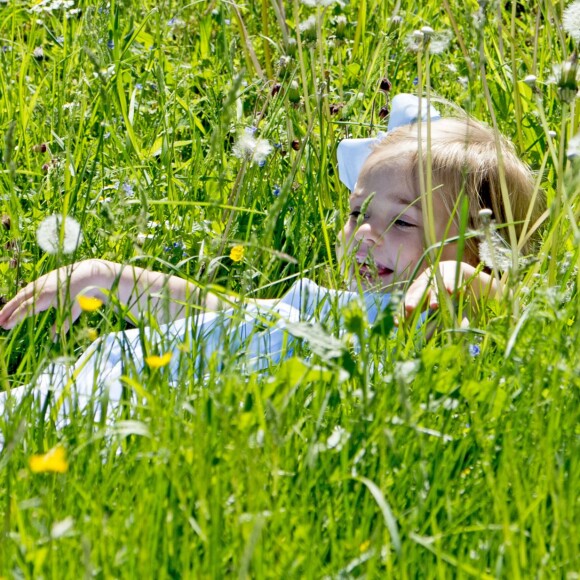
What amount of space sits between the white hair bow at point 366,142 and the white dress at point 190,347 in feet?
1.70

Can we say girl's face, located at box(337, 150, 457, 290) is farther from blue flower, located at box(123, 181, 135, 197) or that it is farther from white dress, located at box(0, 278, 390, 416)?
blue flower, located at box(123, 181, 135, 197)

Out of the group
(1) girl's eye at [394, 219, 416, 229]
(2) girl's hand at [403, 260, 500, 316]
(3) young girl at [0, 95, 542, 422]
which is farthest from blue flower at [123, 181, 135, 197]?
(2) girl's hand at [403, 260, 500, 316]

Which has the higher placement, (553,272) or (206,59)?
(206,59)

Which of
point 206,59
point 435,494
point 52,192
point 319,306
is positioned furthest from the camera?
point 206,59

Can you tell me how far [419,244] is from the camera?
A: 241 centimetres

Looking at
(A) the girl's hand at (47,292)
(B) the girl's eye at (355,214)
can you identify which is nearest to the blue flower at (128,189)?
(A) the girl's hand at (47,292)

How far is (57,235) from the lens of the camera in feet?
5.21

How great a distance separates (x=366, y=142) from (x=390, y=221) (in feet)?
1.49

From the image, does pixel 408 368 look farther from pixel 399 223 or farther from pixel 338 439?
pixel 399 223

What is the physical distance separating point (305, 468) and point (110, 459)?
0.25 meters

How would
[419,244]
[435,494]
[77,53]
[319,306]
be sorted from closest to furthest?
[435,494]
[319,306]
[419,244]
[77,53]

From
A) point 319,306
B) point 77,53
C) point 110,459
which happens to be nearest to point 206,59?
point 77,53

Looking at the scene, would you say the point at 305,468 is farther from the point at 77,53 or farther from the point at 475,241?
the point at 77,53

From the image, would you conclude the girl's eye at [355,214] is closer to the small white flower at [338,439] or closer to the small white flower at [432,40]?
the small white flower at [432,40]
